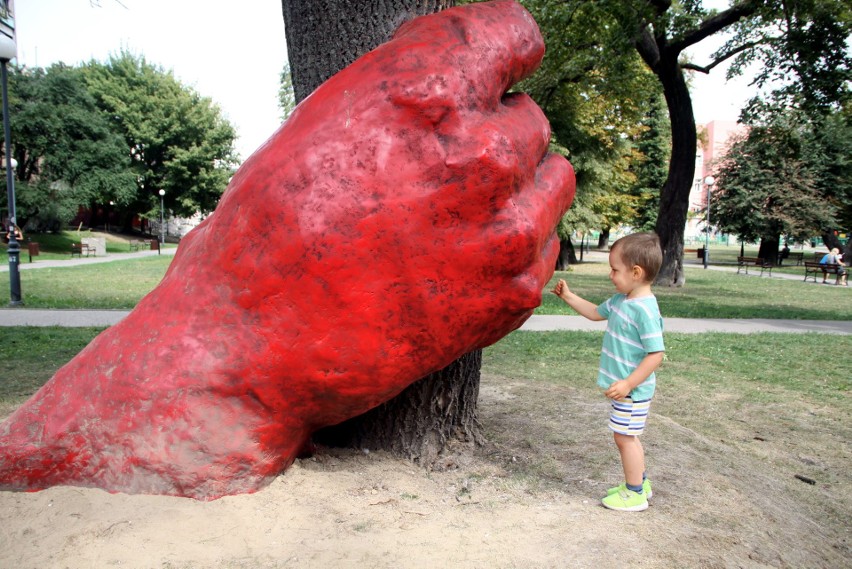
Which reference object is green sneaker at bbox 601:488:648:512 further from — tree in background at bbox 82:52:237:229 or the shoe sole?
tree in background at bbox 82:52:237:229

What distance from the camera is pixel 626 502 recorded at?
10.3ft

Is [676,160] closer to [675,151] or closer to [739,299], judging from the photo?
[675,151]

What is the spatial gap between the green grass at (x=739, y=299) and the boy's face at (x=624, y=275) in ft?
29.1

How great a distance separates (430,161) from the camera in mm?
2631

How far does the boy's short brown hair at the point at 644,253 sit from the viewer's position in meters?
3.11

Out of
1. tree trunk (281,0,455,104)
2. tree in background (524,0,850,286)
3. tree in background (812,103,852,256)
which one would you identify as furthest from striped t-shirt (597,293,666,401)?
tree in background (812,103,852,256)

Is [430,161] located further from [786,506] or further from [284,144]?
[786,506]

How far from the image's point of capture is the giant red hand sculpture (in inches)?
104

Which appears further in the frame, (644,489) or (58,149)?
(58,149)

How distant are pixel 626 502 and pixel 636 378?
657 mm

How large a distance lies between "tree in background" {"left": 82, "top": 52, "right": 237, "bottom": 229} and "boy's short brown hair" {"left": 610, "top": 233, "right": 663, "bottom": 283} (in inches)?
1664

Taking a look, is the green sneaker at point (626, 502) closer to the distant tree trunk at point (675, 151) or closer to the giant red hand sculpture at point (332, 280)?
the giant red hand sculpture at point (332, 280)

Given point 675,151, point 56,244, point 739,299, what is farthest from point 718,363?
point 56,244

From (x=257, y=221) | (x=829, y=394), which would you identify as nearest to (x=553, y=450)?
(x=257, y=221)
